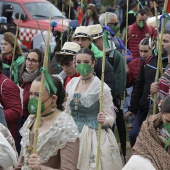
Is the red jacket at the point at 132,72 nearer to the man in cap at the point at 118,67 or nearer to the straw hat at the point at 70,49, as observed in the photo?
the man in cap at the point at 118,67

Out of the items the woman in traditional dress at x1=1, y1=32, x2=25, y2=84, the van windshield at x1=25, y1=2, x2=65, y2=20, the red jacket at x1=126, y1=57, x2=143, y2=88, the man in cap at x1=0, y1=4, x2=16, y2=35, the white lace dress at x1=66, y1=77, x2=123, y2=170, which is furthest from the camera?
the van windshield at x1=25, y1=2, x2=65, y2=20

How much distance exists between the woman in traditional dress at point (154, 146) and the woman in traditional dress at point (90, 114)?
1.82m

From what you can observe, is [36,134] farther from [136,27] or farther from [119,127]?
[136,27]

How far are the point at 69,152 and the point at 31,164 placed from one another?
1.30ft

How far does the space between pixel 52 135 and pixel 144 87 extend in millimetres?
→ 2780

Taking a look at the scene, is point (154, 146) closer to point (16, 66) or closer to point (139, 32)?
point (16, 66)

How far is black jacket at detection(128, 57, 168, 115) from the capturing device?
24.3 feet

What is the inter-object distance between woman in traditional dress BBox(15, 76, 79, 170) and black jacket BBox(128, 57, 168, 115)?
7.58ft

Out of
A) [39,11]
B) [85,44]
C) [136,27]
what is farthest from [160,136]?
[39,11]

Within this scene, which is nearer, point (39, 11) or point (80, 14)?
point (80, 14)

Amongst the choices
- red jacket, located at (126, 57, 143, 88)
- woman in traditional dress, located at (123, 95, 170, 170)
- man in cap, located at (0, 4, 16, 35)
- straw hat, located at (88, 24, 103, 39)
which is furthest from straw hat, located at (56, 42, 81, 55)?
man in cap, located at (0, 4, 16, 35)

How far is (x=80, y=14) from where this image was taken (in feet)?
34.0

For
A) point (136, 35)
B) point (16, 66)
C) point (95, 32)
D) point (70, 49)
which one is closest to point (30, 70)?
point (70, 49)

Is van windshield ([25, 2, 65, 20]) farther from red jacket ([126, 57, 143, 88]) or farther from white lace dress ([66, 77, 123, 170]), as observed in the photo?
white lace dress ([66, 77, 123, 170])
